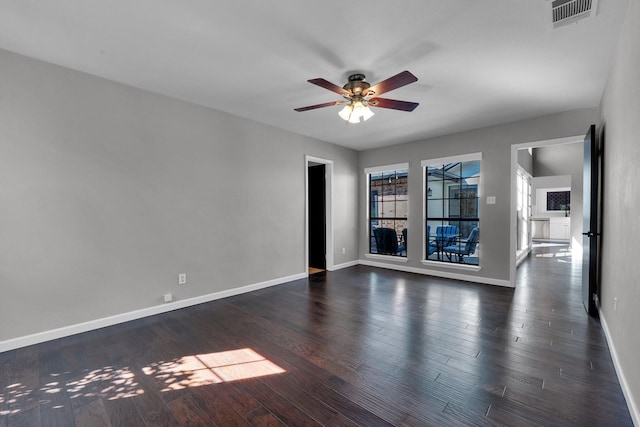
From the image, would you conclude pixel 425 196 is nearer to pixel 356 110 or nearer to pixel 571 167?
pixel 356 110

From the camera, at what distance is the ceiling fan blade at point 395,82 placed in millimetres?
2195

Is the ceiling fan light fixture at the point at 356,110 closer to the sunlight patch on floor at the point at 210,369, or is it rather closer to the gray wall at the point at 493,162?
the gray wall at the point at 493,162

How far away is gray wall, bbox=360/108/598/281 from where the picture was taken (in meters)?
4.04

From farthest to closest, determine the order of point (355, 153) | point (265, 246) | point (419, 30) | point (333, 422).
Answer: point (355, 153), point (265, 246), point (419, 30), point (333, 422)

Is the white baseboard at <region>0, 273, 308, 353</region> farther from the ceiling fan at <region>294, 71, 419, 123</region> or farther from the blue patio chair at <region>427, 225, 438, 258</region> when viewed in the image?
the blue patio chair at <region>427, 225, 438, 258</region>

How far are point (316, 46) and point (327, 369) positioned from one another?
2605 millimetres

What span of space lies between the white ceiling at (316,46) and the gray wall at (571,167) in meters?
7.14

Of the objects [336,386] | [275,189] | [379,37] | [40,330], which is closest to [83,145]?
[40,330]

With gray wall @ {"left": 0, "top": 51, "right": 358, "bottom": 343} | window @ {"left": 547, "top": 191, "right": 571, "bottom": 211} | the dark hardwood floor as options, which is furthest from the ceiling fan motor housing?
window @ {"left": 547, "top": 191, "right": 571, "bottom": 211}

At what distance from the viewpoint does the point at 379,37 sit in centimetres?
225

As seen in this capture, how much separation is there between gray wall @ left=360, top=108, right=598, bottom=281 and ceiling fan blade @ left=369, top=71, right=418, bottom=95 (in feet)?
5.06

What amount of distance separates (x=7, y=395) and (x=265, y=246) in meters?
2.96

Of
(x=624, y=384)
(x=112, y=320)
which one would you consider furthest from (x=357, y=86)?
(x=112, y=320)

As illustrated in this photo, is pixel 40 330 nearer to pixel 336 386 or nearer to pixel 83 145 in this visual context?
pixel 83 145
